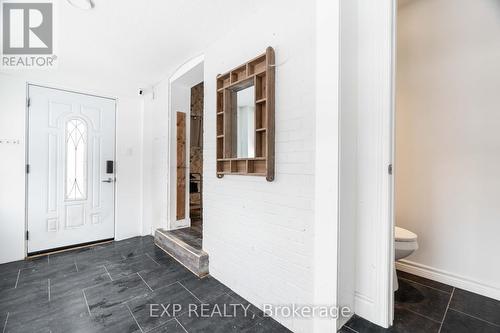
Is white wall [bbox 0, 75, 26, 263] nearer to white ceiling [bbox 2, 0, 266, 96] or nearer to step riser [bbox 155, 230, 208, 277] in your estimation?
white ceiling [bbox 2, 0, 266, 96]

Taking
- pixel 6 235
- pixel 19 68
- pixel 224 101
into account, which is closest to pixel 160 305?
pixel 224 101

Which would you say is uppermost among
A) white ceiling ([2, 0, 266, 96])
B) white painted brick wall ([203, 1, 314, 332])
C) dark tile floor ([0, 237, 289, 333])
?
white ceiling ([2, 0, 266, 96])

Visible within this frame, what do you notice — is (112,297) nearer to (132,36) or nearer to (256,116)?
(256,116)

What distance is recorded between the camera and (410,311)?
5.62 feet

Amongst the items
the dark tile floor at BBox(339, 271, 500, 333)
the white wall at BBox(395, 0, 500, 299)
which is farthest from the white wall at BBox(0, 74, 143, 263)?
the white wall at BBox(395, 0, 500, 299)

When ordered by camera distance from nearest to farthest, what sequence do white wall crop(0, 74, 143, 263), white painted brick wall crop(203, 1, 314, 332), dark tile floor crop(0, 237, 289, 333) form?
white painted brick wall crop(203, 1, 314, 332) < dark tile floor crop(0, 237, 289, 333) < white wall crop(0, 74, 143, 263)

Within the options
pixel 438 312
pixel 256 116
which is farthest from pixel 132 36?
pixel 438 312

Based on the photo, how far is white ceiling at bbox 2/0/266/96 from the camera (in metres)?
1.84

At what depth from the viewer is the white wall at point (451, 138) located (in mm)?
1944

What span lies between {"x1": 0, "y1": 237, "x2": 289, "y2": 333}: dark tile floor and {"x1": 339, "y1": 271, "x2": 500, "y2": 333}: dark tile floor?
0.77 meters

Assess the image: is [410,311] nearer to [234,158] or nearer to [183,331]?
[183,331]

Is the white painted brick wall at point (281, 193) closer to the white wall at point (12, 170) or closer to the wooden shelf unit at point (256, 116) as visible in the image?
the wooden shelf unit at point (256, 116)

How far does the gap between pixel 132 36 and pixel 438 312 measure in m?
3.44

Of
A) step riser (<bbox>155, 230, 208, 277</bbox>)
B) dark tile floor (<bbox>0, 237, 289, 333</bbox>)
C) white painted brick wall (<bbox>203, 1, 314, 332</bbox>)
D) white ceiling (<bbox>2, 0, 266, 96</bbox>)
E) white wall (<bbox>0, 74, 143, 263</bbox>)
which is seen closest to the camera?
Answer: white painted brick wall (<bbox>203, 1, 314, 332</bbox>)
